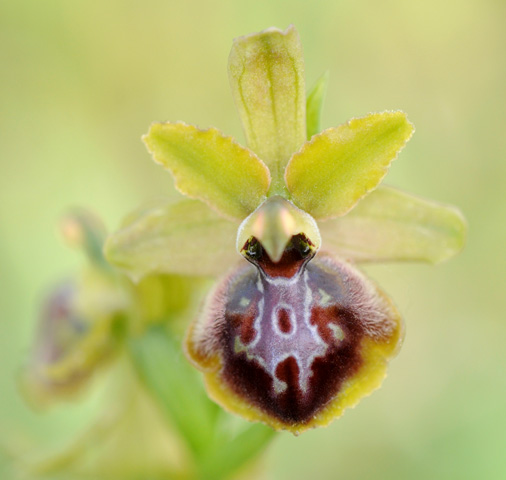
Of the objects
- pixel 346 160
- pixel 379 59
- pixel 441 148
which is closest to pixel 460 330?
pixel 441 148

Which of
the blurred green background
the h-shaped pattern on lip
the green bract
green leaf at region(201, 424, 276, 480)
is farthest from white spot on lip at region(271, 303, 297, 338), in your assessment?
the blurred green background

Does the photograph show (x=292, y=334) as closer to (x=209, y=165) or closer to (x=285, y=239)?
(x=285, y=239)

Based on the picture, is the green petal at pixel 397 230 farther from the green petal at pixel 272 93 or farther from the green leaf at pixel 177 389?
the green leaf at pixel 177 389

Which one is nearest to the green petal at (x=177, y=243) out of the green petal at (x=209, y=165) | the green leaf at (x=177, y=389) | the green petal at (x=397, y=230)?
the green petal at (x=209, y=165)

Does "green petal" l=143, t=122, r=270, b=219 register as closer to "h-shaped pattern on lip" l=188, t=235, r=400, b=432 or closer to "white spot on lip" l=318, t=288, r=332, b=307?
"h-shaped pattern on lip" l=188, t=235, r=400, b=432

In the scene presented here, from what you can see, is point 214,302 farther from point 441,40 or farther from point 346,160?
point 441,40
